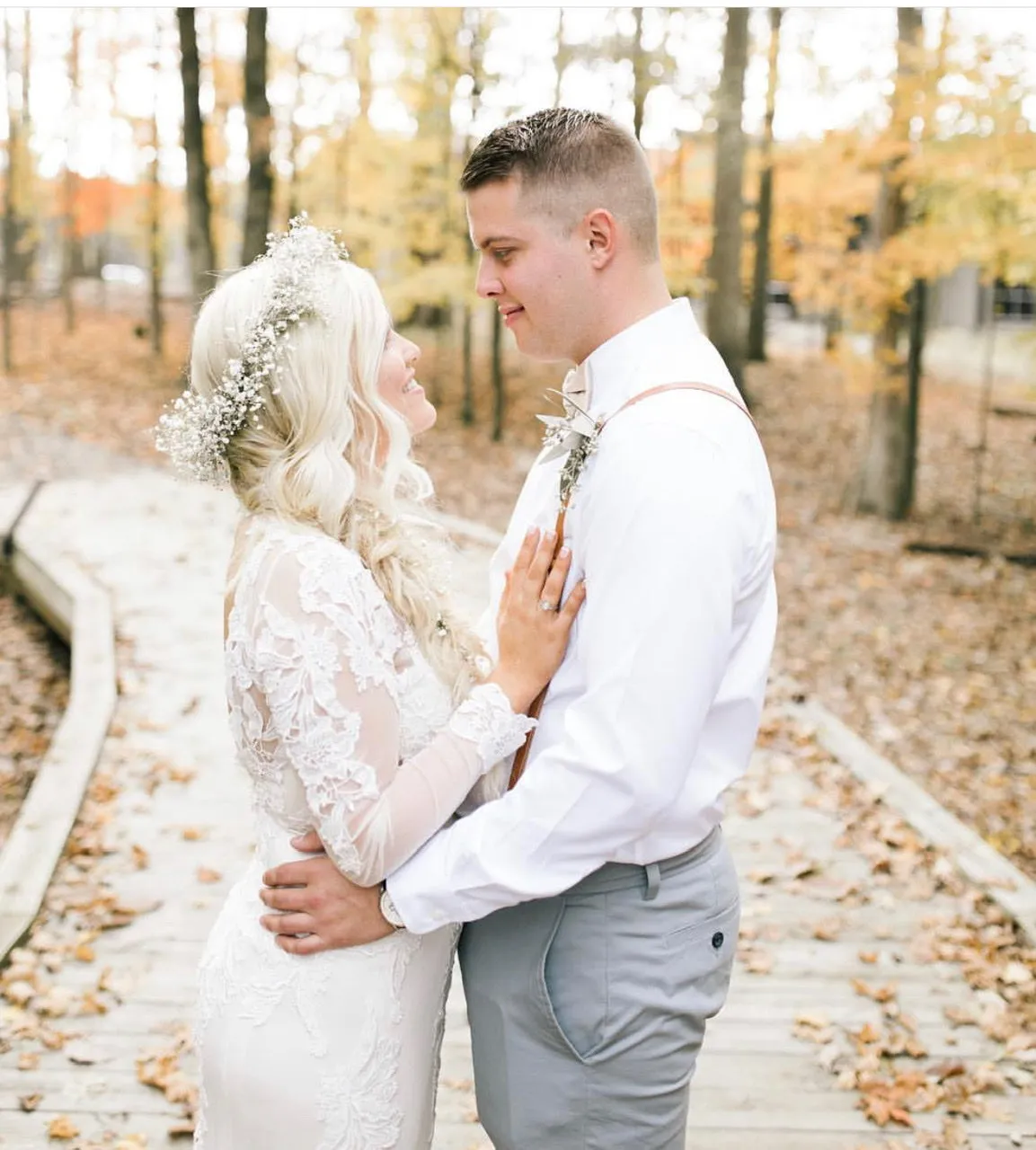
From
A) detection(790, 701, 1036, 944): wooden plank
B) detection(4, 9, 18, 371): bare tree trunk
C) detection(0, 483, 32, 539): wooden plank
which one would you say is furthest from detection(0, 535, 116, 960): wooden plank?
detection(4, 9, 18, 371): bare tree trunk

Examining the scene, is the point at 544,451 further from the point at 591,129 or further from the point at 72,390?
the point at 72,390

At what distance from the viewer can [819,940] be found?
16.1ft

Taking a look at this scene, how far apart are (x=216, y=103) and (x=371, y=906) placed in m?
23.0

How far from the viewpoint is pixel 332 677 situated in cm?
222

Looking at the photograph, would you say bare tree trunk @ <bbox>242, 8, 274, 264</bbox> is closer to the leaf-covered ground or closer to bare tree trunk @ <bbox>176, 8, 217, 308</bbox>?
bare tree trunk @ <bbox>176, 8, 217, 308</bbox>

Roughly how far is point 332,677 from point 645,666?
58 cm

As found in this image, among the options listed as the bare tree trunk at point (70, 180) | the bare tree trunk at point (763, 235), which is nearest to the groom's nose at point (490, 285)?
Result: the bare tree trunk at point (763, 235)

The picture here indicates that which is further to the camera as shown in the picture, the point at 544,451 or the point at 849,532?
the point at 849,532

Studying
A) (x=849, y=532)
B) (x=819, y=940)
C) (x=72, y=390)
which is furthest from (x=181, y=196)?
(x=819, y=940)

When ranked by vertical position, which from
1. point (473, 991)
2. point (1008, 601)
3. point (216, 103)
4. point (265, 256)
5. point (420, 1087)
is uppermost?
point (216, 103)

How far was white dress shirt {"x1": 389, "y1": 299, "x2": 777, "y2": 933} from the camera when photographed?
201 cm

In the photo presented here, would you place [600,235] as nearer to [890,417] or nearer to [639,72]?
[890,417]

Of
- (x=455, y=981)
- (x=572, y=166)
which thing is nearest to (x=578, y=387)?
(x=572, y=166)

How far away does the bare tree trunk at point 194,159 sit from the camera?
16234 mm
